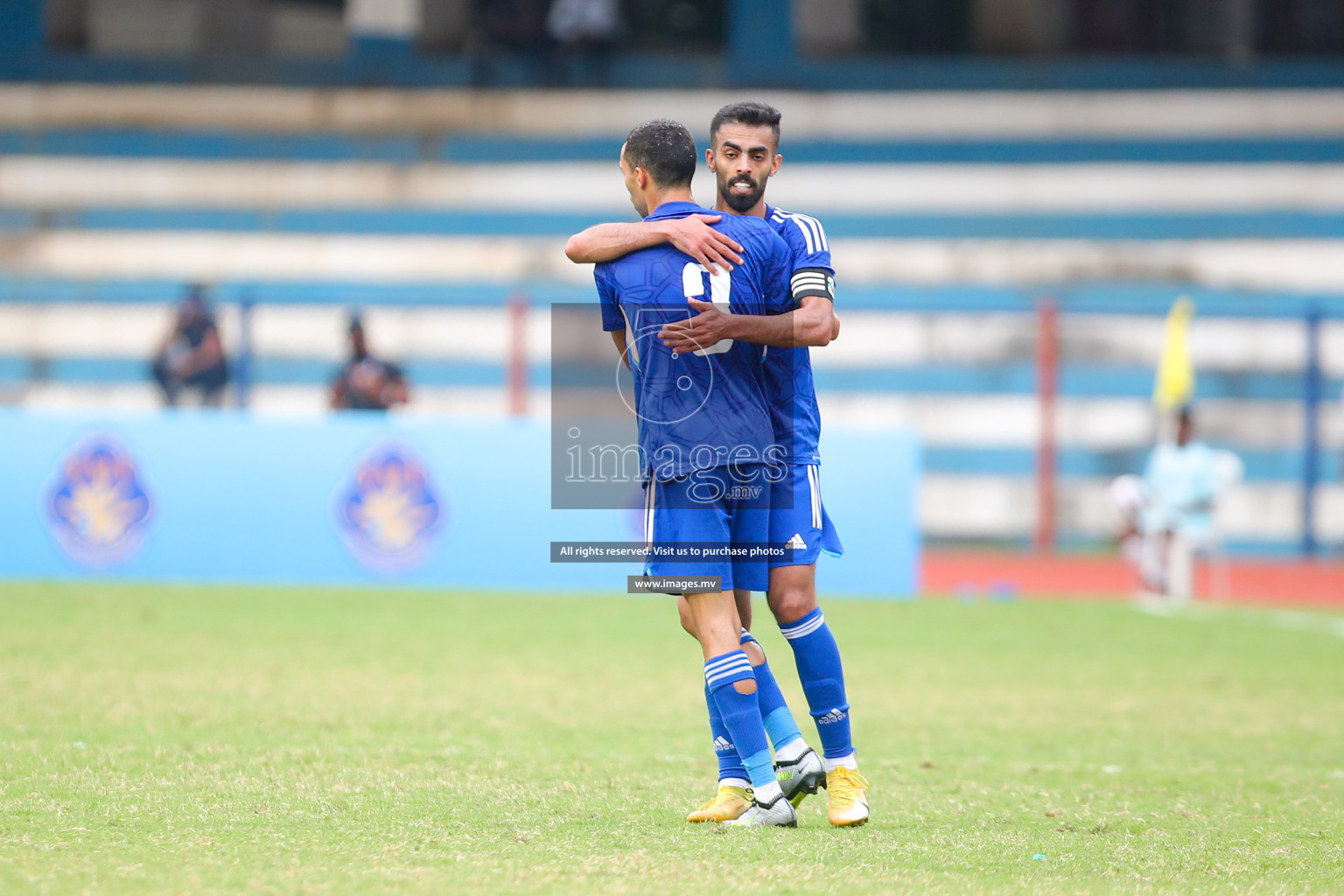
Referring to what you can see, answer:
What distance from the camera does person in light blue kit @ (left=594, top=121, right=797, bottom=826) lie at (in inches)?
174

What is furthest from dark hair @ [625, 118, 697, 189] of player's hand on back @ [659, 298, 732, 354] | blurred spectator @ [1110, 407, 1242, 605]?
blurred spectator @ [1110, 407, 1242, 605]

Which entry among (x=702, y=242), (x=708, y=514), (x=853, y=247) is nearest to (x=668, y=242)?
(x=702, y=242)

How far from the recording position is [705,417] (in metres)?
4.45

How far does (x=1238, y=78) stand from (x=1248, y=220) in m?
2.60

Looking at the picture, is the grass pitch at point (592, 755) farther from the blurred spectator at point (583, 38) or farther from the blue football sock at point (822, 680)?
the blurred spectator at point (583, 38)

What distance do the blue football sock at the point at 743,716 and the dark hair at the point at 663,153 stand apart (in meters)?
1.43

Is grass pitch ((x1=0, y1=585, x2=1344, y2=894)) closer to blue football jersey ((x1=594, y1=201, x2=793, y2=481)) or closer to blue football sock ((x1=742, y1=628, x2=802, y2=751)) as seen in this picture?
blue football sock ((x1=742, y1=628, x2=802, y2=751))

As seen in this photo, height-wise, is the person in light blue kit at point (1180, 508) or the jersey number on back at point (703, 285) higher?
the jersey number on back at point (703, 285)

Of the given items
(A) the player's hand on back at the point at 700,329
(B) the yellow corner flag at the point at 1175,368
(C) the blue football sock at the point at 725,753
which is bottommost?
(C) the blue football sock at the point at 725,753

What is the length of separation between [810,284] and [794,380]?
0.37 metres

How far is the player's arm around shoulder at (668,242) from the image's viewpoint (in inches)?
173

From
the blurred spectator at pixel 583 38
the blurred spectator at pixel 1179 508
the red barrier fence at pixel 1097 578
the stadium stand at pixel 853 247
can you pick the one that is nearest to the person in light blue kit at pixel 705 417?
the red barrier fence at pixel 1097 578

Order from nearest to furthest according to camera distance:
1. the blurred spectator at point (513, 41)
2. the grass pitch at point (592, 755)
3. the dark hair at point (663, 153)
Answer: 1. the grass pitch at point (592, 755)
2. the dark hair at point (663, 153)
3. the blurred spectator at point (513, 41)

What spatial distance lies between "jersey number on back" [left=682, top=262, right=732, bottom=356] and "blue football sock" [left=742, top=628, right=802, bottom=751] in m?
1.02
